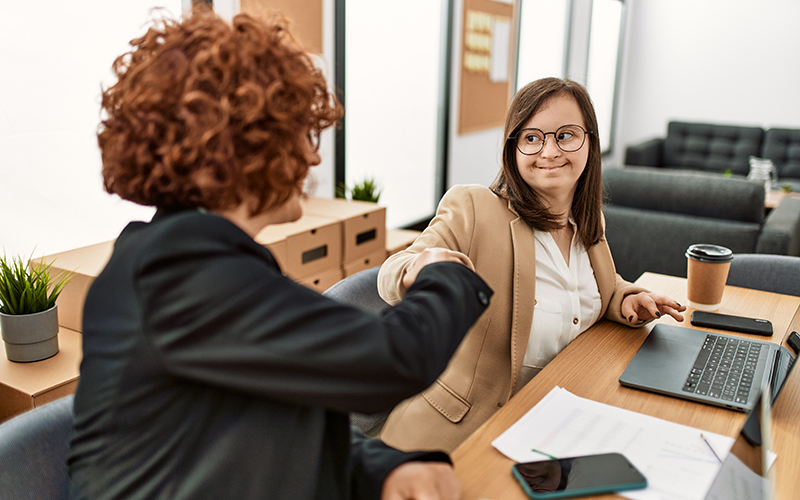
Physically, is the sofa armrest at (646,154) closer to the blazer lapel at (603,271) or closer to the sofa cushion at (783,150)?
the sofa cushion at (783,150)

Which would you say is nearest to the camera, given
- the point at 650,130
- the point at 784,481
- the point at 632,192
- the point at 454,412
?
the point at 784,481

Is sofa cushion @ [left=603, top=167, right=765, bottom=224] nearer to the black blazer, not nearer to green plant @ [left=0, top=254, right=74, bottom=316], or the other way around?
green plant @ [left=0, top=254, right=74, bottom=316]

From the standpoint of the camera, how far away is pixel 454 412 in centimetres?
131

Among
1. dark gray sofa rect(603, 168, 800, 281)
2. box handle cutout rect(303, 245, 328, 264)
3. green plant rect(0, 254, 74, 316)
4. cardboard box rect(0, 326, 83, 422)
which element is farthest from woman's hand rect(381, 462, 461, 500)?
→ dark gray sofa rect(603, 168, 800, 281)

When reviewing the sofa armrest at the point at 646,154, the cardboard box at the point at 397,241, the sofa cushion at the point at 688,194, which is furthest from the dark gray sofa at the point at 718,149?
the cardboard box at the point at 397,241

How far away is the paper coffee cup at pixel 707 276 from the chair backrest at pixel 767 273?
47 cm

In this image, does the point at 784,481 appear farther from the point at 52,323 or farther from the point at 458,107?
the point at 458,107

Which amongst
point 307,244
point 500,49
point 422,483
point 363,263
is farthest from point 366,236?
point 500,49

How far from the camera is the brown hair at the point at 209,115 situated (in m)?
0.63

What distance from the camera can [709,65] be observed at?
727 cm

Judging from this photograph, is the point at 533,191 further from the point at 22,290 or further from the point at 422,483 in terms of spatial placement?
the point at 22,290

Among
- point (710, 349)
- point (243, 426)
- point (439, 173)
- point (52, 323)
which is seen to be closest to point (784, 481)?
point (710, 349)

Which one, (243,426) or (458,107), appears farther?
(458,107)

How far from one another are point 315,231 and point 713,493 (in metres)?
1.88
